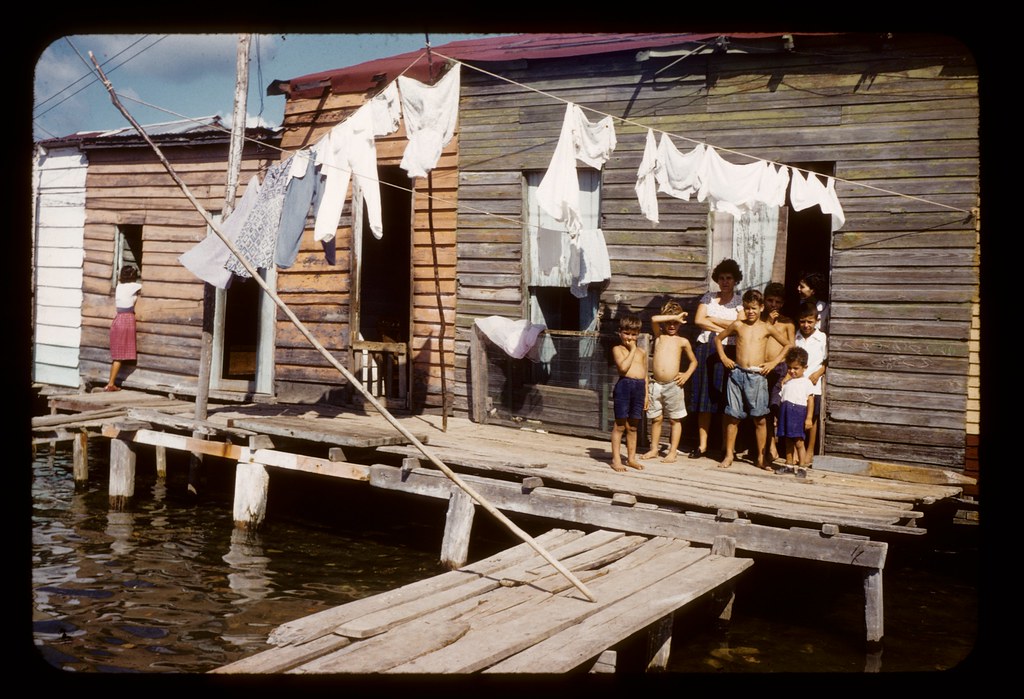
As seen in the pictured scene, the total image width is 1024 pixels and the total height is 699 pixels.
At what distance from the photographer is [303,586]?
8.21 metres

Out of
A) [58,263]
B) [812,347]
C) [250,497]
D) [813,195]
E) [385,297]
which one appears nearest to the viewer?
[813,195]

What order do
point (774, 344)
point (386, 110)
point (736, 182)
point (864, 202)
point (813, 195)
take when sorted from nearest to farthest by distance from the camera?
1. point (813, 195)
2. point (736, 182)
3. point (774, 344)
4. point (386, 110)
5. point (864, 202)

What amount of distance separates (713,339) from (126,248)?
10.5 metres

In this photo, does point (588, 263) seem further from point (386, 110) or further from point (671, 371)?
point (386, 110)

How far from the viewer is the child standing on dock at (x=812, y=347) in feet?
30.4

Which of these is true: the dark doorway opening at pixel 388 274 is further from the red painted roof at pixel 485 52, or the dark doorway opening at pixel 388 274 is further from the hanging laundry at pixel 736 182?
the hanging laundry at pixel 736 182

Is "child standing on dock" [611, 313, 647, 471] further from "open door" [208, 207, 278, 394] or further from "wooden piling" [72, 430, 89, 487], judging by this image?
"wooden piling" [72, 430, 89, 487]

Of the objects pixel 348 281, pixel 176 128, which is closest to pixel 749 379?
pixel 348 281

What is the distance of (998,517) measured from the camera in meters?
4.51

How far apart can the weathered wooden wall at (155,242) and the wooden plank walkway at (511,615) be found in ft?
29.6

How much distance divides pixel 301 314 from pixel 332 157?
4.29m

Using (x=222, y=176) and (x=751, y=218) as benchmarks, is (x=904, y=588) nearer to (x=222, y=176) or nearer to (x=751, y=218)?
(x=751, y=218)

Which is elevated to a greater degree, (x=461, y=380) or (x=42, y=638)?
(x=461, y=380)

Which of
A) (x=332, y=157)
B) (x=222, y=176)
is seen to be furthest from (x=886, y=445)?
(x=222, y=176)
